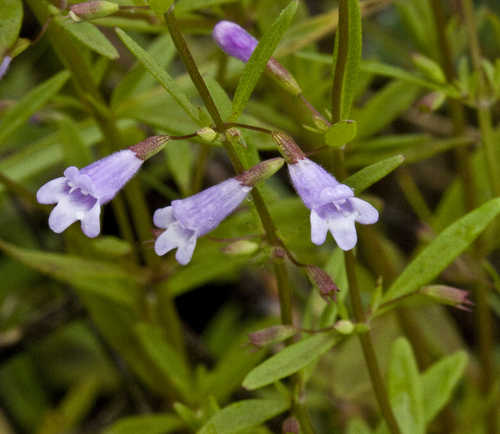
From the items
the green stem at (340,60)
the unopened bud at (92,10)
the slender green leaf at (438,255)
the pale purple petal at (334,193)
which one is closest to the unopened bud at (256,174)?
the pale purple petal at (334,193)

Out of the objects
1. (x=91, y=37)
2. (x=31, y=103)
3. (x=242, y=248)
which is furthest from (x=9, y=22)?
(x=242, y=248)

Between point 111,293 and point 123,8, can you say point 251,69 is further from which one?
point 111,293

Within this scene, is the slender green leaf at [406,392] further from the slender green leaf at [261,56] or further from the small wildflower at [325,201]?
the slender green leaf at [261,56]

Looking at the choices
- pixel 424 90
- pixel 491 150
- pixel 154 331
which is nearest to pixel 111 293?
pixel 154 331

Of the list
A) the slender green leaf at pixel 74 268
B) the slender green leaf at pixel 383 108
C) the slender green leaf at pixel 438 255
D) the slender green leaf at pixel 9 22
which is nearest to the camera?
the slender green leaf at pixel 9 22

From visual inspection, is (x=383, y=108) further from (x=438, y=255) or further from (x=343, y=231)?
(x=343, y=231)

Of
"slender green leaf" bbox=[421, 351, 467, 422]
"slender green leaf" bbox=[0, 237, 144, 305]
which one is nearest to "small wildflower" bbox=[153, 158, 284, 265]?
"slender green leaf" bbox=[0, 237, 144, 305]

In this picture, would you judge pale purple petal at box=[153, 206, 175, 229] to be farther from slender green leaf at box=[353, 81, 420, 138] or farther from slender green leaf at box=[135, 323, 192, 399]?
slender green leaf at box=[353, 81, 420, 138]
